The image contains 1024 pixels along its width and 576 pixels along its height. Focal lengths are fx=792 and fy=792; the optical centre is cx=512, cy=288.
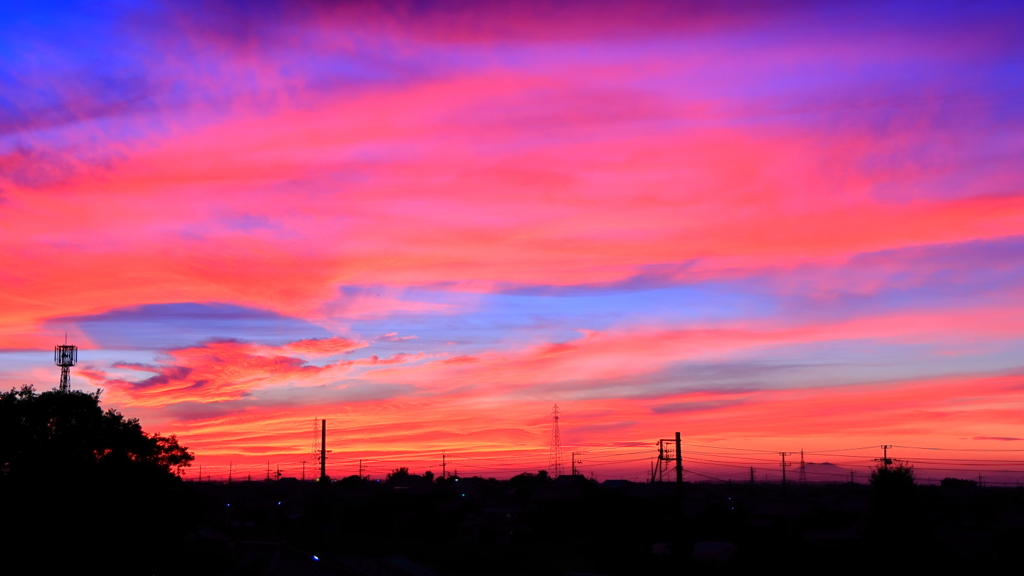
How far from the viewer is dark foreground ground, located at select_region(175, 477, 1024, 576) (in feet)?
151

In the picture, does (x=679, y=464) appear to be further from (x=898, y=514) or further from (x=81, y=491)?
(x=81, y=491)

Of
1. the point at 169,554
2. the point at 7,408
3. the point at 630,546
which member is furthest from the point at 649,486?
the point at 7,408

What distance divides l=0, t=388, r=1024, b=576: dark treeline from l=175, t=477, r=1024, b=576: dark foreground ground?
0.16 m

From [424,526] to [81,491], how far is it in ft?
183

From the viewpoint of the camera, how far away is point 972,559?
157 ft

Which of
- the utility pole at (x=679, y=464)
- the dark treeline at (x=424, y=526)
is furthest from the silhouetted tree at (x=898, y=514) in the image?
the utility pole at (x=679, y=464)

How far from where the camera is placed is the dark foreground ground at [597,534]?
151 ft

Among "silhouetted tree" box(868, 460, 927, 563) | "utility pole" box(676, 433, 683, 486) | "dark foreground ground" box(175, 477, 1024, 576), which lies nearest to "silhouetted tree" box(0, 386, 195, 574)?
"dark foreground ground" box(175, 477, 1024, 576)

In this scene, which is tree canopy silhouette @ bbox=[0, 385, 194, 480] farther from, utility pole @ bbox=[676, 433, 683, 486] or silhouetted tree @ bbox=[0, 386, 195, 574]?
utility pole @ bbox=[676, 433, 683, 486]

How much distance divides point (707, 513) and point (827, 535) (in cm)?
1219

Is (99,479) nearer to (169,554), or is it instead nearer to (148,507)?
(148,507)

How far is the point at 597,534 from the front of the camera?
229 feet

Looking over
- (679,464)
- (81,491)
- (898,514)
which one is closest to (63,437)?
(81,491)

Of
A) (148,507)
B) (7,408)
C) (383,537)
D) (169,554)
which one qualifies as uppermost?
(7,408)
